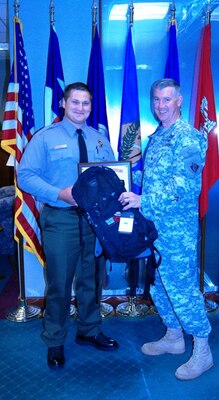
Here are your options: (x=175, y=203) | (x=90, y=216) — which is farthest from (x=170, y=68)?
(x=90, y=216)

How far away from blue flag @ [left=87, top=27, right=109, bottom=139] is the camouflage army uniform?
0.70 metres

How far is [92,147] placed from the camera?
2.18 metres

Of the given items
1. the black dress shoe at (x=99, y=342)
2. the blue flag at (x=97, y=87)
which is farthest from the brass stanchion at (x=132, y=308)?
the blue flag at (x=97, y=87)

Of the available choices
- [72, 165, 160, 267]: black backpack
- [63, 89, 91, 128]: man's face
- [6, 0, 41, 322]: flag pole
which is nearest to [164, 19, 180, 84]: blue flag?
[63, 89, 91, 128]: man's face

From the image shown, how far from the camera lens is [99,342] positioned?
90.2 inches

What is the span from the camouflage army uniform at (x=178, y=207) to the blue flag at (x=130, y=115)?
596mm

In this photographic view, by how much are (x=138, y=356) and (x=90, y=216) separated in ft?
3.30

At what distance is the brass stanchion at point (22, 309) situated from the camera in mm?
2689

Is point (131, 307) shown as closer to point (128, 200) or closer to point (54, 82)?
Answer: point (128, 200)

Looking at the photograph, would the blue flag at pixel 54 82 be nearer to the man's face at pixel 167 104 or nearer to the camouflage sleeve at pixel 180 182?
the man's face at pixel 167 104

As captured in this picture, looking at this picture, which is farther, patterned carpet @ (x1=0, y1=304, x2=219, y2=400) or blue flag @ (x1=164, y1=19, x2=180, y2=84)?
blue flag @ (x1=164, y1=19, x2=180, y2=84)

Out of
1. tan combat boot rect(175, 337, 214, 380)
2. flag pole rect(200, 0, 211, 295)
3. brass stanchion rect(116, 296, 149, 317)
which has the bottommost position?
brass stanchion rect(116, 296, 149, 317)

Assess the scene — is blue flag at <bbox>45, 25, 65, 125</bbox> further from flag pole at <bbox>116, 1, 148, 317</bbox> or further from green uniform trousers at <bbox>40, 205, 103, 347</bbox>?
green uniform trousers at <bbox>40, 205, 103, 347</bbox>

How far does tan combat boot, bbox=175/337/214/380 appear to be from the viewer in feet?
6.52
